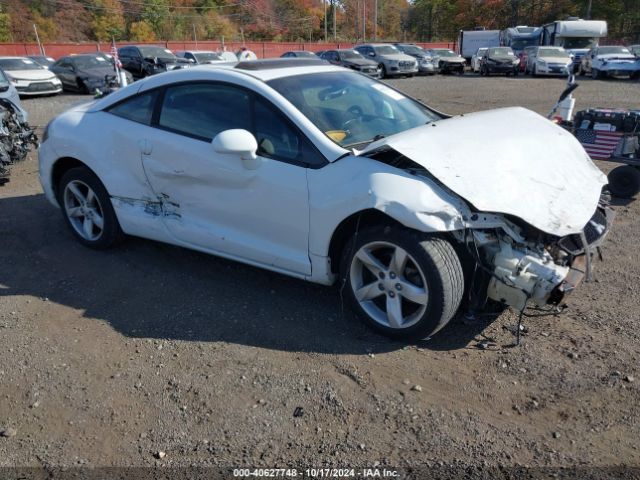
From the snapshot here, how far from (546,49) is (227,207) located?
27349 mm

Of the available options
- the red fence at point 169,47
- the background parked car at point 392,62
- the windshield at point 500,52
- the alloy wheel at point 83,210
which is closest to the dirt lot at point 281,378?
the alloy wheel at point 83,210

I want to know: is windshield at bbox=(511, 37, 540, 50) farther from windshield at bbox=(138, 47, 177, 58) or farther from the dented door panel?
the dented door panel

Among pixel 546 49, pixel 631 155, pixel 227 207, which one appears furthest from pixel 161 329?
pixel 546 49

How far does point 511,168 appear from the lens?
3342 mm

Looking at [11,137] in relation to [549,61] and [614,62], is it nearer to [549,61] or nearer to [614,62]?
[614,62]

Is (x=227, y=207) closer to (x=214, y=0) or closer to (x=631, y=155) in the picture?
(x=631, y=155)

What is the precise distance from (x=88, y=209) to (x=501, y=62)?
1072 inches

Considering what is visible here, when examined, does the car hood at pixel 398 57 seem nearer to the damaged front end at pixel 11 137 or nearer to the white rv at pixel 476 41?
the white rv at pixel 476 41

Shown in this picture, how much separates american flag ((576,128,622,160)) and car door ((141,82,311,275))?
4.35m

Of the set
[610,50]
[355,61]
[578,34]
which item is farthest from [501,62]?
[355,61]

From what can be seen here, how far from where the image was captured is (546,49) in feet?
88.1

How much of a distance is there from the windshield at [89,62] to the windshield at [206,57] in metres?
3.95

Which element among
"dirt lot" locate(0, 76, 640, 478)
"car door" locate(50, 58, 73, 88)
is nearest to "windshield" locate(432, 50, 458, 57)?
"car door" locate(50, 58, 73, 88)

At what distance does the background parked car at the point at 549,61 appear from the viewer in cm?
2580
